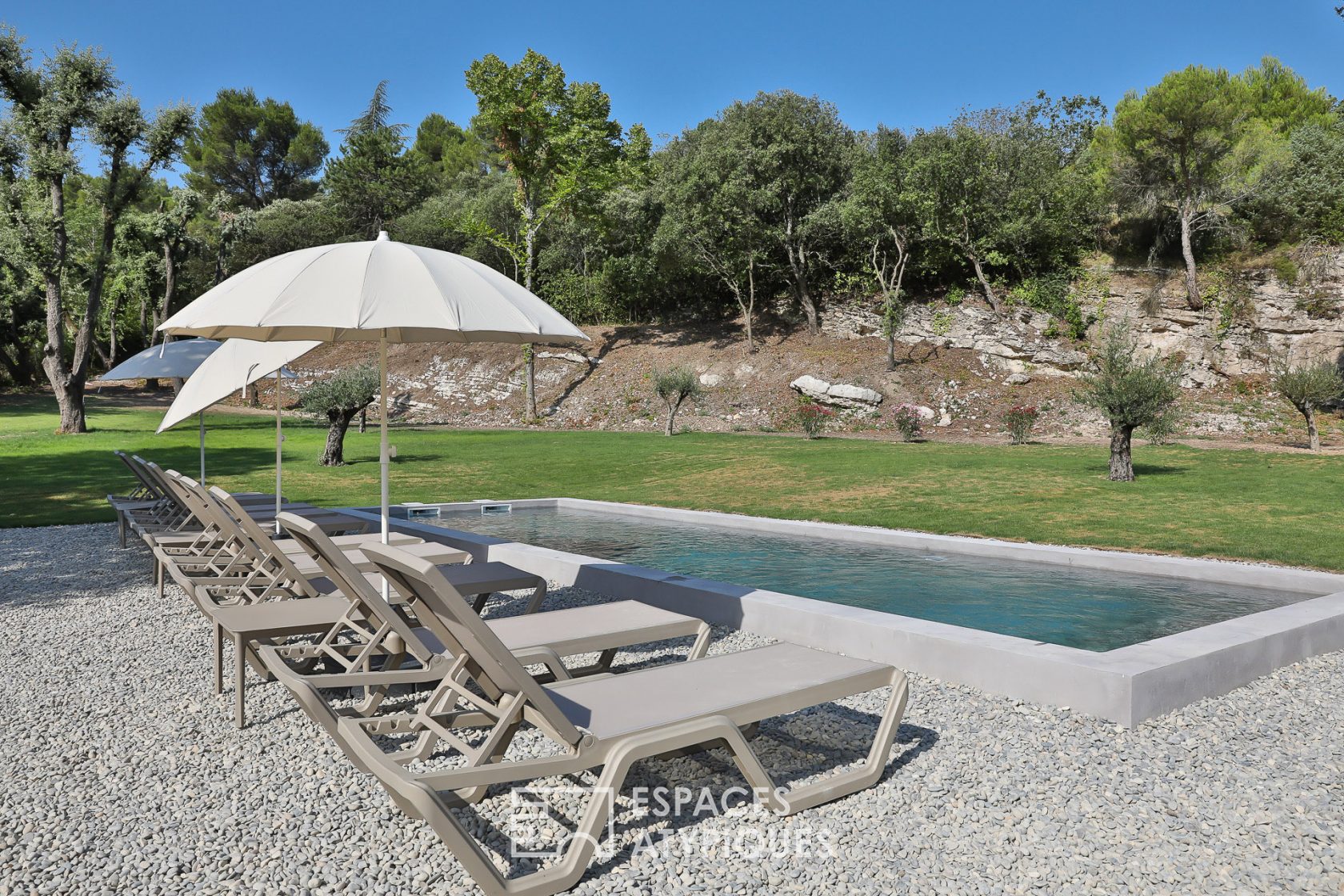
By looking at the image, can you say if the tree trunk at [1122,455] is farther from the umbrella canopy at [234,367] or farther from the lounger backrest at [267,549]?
the lounger backrest at [267,549]

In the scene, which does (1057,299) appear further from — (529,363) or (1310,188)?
(529,363)

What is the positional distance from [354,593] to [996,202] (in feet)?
100

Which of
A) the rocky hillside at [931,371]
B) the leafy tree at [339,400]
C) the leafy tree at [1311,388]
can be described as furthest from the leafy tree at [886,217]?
the leafy tree at [339,400]

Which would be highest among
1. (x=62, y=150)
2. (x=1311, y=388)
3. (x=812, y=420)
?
(x=62, y=150)

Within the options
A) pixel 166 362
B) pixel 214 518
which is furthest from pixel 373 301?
pixel 166 362

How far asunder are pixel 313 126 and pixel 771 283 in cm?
3296

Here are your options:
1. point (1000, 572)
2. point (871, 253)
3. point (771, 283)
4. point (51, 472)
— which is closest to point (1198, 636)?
point (1000, 572)

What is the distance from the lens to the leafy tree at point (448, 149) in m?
48.6

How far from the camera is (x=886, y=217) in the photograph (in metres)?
29.3

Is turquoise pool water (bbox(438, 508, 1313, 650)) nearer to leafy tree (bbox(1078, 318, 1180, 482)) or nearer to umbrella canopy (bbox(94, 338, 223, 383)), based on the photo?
umbrella canopy (bbox(94, 338, 223, 383))

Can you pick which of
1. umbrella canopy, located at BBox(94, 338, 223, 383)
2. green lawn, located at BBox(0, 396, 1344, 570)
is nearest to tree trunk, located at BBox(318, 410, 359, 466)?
green lawn, located at BBox(0, 396, 1344, 570)

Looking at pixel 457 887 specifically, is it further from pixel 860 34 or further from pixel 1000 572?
pixel 860 34

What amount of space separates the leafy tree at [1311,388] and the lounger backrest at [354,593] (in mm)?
20088

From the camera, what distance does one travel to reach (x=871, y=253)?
31031 millimetres
